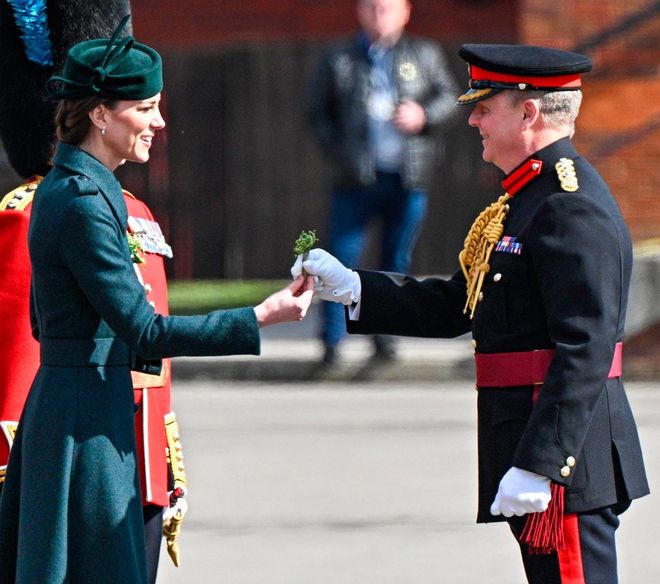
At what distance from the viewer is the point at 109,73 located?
3.84 meters

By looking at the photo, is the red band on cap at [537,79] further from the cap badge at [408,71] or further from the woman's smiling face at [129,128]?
the cap badge at [408,71]

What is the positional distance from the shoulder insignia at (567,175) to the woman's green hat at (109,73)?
877 mm

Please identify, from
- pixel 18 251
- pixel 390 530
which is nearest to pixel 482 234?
pixel 18 251

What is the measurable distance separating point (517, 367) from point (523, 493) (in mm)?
292

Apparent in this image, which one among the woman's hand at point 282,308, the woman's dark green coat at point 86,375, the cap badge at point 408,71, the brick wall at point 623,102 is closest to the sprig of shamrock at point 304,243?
the woman's hand at point 282,308

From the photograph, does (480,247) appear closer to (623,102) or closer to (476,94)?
(476,94)

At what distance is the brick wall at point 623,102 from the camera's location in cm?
970

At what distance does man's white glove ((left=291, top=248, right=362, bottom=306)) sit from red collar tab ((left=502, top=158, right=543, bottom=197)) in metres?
0.44

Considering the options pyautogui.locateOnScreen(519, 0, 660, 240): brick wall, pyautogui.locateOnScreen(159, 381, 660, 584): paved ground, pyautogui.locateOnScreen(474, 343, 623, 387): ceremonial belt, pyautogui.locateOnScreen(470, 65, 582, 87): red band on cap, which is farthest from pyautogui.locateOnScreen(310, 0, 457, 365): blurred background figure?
pyautogui.locateOnScreen(474, 343, 623, 387): ceremonial belt

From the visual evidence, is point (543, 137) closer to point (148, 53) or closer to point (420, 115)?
point (148, 53)

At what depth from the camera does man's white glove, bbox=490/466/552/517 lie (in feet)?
12.2

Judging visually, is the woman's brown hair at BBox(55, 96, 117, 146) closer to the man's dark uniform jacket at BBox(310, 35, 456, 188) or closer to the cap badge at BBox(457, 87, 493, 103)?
the cap badge at BBox(457, 87, 493, 103)

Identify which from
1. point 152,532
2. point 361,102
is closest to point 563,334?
point 152,532

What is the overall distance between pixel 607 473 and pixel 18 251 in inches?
54.4
